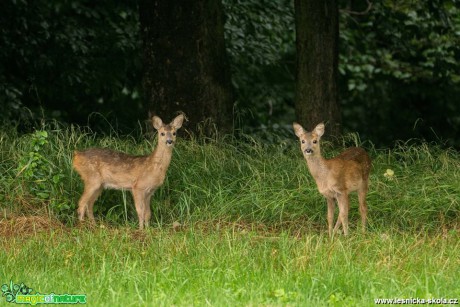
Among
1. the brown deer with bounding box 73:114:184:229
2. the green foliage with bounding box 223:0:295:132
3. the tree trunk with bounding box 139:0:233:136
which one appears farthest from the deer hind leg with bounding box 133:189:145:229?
the green foliage with bounding box 223:0:295:132

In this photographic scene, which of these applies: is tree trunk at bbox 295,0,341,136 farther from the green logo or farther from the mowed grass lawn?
the green logo

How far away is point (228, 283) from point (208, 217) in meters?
2.73

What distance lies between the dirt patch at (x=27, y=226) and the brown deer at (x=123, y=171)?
0.55 metres

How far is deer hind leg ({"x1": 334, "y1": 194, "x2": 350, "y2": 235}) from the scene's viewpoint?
918 centimetres

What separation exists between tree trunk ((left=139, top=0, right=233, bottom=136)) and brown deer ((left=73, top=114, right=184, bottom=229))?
1.82 metres

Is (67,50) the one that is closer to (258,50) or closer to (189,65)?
(258,50)

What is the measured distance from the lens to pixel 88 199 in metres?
9.82

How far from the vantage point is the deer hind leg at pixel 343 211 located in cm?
918

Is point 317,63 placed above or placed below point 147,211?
above

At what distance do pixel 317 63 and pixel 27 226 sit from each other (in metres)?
4.36

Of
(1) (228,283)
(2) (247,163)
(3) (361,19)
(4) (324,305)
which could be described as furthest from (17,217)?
(3) (361,19)

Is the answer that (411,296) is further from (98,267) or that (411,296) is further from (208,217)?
(208,217)

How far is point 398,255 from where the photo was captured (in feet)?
→ 25.3

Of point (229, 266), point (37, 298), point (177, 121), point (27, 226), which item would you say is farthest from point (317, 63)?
point (37, 298)
